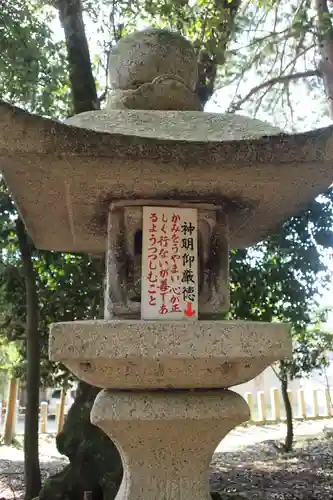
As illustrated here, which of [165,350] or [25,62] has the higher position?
[25,62]

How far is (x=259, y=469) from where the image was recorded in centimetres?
679

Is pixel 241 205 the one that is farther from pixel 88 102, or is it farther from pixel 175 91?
pixel 88 102

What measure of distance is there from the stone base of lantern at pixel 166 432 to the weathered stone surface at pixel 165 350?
3.1 inches

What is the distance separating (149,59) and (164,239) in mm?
1099

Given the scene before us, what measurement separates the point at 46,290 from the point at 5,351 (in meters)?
3.09

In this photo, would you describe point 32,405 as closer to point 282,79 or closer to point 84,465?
point 84,465

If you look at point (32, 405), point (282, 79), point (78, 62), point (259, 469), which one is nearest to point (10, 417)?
point (259, 469)

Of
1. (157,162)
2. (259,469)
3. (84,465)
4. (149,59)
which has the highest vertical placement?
(149,59)

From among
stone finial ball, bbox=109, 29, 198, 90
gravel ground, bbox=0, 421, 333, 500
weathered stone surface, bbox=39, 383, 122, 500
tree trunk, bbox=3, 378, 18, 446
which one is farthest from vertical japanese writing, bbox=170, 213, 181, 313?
tree trunk, bbox=3, 378, 18, 446

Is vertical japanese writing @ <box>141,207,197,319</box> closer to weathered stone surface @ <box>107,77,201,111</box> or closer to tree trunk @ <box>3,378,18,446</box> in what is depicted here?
weathered stone surface @ <box>107,77,201,111</box>

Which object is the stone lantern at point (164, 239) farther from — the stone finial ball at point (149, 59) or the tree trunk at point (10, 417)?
the tree trunk at point (10, 417)

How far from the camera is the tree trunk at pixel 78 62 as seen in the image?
4.99 meters

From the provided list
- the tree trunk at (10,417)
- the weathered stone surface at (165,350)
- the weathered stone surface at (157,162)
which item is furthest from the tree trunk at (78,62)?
the tree trunk at (10,417)

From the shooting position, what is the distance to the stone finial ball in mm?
2656
